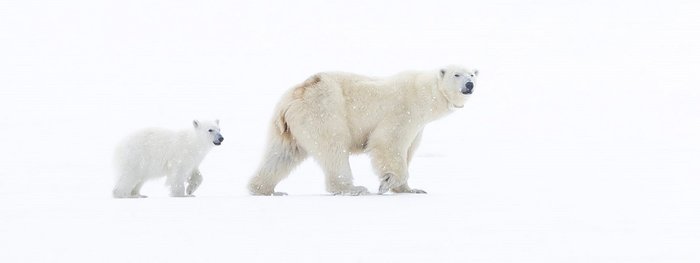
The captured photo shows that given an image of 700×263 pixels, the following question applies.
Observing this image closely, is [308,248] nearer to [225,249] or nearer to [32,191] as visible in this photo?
[225,249]

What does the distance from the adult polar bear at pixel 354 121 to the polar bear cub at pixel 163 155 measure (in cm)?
68

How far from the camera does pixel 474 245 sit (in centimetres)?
429

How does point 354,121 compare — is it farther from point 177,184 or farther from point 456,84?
point 177,184

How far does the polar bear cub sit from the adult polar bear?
676 millimetres

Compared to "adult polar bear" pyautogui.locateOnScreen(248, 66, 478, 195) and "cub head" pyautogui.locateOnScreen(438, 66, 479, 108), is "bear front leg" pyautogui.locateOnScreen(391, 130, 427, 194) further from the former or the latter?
"cub head" pyautogui.locateOnScreen(438, 66, 479, 108)

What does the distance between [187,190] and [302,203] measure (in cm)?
268

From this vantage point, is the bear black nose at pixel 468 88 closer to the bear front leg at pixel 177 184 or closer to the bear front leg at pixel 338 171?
the bear front leg at pixel 338 171

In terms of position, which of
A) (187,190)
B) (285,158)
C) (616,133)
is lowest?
(616,133)

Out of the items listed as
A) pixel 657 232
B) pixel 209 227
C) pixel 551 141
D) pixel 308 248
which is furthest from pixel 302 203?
pixel 551 141

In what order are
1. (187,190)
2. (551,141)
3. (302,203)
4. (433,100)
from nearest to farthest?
(302,203) < (433,100) < (187,190) < (551,141)

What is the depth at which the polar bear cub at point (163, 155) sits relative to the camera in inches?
311

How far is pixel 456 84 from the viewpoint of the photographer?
741 cm

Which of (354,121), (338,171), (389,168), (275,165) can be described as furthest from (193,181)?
(389,168)

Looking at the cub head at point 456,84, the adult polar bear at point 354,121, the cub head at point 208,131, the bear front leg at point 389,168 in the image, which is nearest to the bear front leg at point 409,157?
the adult polar bear at point 354,121
